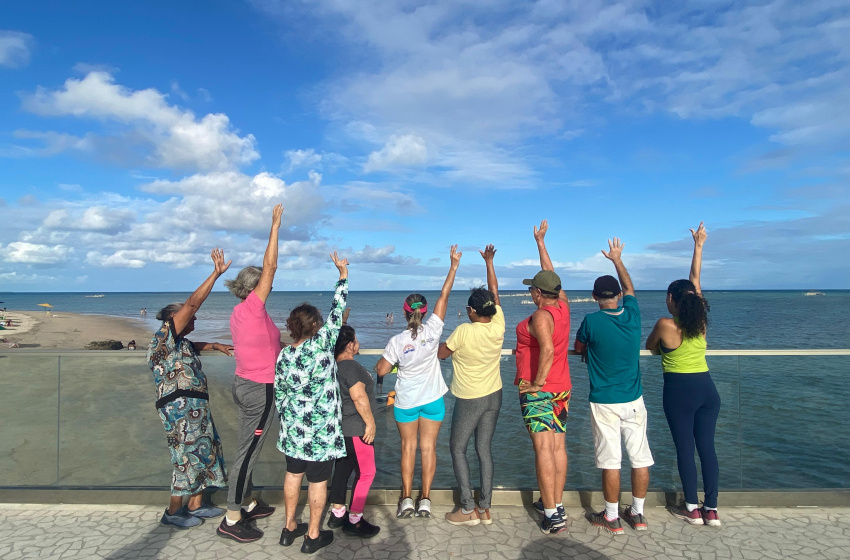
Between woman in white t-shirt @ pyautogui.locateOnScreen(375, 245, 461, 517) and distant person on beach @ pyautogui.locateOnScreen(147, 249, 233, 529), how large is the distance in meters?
1.31

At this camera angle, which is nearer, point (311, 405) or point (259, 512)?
point (311, 405)

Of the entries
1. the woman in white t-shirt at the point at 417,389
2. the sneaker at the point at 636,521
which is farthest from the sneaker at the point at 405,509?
the sneaker at the point at 636,521

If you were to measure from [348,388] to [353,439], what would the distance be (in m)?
0.41

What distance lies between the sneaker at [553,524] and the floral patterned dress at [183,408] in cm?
241

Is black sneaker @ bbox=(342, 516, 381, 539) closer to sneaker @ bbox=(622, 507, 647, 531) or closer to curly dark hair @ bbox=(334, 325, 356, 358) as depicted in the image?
curly dark hair @ bbox=(334, 325, 356, 358)

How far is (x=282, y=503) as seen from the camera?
4145mm

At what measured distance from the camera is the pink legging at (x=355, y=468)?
3.66 m

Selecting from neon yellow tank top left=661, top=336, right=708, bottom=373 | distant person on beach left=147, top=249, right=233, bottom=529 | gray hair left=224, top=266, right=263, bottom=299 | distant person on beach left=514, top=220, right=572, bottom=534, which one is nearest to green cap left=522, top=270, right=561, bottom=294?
distant person on beach left=514, top=220, right=572, bottom=534

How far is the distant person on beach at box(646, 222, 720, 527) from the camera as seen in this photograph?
12.3 feet

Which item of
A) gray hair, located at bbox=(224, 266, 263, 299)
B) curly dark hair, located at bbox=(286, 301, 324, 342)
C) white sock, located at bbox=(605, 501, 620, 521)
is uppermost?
gray hair, located at bbox=(224, 266, 263, 299)

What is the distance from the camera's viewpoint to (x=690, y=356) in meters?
3.78

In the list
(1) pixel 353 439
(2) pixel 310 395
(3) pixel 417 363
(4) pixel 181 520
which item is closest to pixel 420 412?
(3) pixel 417 363

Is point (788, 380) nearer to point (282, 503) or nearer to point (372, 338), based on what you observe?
point (282, 503)

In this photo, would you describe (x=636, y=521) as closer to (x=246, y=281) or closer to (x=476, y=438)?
(x=476, y=438)
